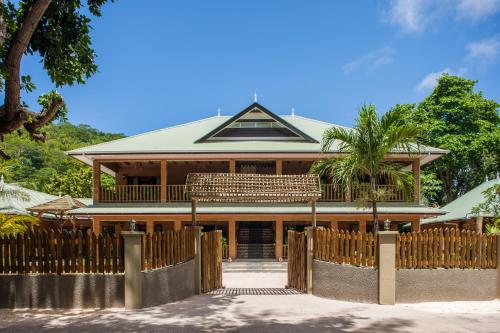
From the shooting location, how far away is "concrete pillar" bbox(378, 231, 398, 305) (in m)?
10.2

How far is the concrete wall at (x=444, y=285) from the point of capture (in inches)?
408

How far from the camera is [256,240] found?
2573cm

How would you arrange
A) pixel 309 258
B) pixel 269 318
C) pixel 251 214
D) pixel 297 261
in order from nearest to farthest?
pixel 269 318
pixel 309 258
pixel 297 261
pixel 251 214

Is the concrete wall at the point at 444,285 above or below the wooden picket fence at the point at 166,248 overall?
below

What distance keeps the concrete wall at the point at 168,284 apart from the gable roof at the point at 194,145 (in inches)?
418

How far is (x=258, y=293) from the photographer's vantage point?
12352 millimetres

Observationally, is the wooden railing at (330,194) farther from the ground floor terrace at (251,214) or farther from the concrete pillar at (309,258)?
the concrete pillar at (309,258)

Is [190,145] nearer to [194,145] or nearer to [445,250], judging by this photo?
[194,145]

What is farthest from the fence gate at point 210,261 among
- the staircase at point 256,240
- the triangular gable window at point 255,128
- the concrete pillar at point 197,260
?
the triangular gable window at point 255,128

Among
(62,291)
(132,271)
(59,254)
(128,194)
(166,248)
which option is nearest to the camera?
(132,271)

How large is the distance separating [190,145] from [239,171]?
113 inches

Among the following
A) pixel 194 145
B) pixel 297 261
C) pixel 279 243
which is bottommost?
pixel 279 243

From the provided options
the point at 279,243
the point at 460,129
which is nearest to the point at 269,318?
the point at 279,243

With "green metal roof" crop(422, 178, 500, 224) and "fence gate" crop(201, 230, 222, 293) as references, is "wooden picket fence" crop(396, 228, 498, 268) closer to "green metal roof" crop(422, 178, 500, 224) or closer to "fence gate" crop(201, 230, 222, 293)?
"fence gate" crop(201, 230, 222, 293)
